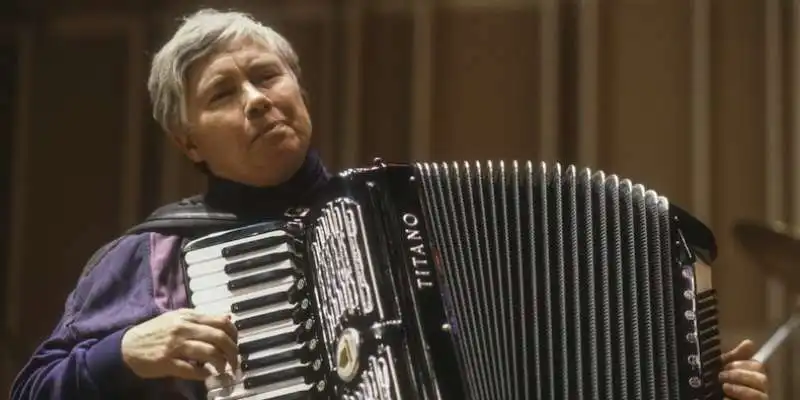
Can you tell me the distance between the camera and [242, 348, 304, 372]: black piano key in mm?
1300

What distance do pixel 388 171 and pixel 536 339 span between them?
233 millimetres

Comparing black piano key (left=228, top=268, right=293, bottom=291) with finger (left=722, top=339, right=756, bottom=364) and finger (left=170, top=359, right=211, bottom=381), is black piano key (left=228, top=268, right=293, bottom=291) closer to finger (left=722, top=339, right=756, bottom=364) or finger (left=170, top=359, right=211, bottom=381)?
finger (left=170, top=359, right=211, bottom=381)

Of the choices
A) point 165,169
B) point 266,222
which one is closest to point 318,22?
point 165,169

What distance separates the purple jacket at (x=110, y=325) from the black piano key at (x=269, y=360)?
15 centimetres

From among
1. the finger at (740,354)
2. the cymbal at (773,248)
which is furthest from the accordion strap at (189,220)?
the cymbal at (773,248)

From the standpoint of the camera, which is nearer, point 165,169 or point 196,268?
point 196,268

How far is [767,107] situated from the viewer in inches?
94.0

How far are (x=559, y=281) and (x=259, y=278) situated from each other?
34 centimetres

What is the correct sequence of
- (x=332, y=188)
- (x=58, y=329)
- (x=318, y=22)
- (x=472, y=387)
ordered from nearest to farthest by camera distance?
(x=472, y=387), (x=332, y=188), (x=58, y=329), (x=318, y=22)

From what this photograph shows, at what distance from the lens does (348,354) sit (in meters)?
1.21

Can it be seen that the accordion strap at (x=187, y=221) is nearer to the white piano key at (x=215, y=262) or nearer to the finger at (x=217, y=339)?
the white piano key at (x=215, y=262)

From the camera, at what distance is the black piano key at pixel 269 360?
1300 millimetres

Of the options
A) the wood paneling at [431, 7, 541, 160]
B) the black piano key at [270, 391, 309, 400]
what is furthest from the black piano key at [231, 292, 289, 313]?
the wood paneling at [431, 7, 541, 160]

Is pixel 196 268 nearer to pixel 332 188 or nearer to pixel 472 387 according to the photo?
pixel 332 188
